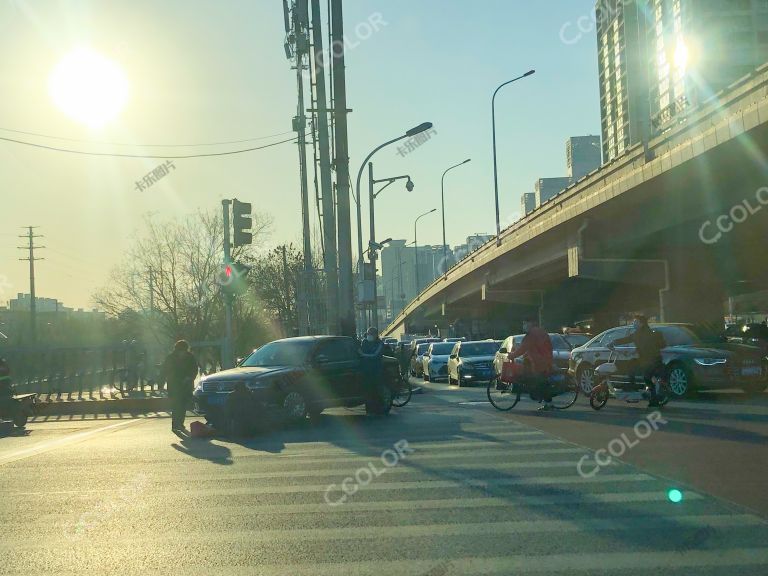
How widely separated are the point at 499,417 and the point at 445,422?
115cm

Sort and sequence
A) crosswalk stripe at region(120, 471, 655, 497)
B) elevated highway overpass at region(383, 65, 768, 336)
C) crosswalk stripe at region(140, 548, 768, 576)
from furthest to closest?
1. elevated highway overpass at region(383, 65, 768, 336)
2. crosswalk stripe at region(120, 471, 655, 497)
3. crosswalk stripe at region(140, 548, 768, 576)

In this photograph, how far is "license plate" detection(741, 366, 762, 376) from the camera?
1955 cm

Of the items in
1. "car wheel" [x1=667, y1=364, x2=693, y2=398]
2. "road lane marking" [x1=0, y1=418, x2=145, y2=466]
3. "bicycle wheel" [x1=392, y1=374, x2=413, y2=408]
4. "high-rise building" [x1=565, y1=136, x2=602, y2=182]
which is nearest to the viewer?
"road lane marking" [x1=0, y1=418, x2=145, y2=466]

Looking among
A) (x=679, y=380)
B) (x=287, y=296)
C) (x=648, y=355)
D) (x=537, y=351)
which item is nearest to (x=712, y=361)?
(x=679, y=380)

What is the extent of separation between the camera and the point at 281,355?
709 inches

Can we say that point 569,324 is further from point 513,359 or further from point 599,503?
point 599,503

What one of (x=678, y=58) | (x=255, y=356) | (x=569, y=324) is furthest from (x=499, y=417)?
(x=678, y=58)

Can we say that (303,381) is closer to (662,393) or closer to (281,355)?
(281,355)

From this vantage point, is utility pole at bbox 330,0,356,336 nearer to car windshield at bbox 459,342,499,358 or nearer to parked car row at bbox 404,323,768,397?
parked car row at bbox 404,323,768,397

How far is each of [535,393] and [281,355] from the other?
488 cm

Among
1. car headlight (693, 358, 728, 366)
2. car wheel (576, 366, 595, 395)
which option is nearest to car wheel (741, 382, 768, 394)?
car headlight (693, 358, 728, 366)

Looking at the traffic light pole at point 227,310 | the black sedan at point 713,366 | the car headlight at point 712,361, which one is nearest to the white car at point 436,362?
the traffic light pole at point 227,310

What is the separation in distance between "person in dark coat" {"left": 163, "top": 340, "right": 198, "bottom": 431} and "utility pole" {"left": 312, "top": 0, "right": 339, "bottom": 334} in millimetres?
7585

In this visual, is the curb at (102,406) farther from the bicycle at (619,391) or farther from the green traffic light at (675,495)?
the green traffic light at (675,495)
